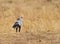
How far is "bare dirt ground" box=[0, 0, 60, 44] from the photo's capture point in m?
15.4

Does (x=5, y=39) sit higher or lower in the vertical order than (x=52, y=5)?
lower

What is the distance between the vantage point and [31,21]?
2295 cm

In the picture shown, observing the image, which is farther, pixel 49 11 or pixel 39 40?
pixel 49 11

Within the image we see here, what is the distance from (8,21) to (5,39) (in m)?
7.73

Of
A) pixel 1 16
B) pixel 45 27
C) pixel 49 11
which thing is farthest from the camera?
pixel 49 11

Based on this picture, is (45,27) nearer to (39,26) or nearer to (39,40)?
(39,26)

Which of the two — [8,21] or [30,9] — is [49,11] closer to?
[30,9]

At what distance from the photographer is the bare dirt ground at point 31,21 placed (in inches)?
605

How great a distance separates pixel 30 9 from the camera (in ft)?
85.7

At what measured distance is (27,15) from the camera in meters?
24.8

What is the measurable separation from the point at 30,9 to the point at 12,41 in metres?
11.9

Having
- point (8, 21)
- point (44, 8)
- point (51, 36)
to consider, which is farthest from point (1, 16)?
point (51, 36)

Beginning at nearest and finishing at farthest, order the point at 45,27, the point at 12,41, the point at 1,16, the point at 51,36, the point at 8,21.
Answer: the point at 12,41
the point at 51,36
the point at 45,27
the point at 8,21
the point at 1,16

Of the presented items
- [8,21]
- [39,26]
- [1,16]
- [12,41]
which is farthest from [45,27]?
[12,41]
